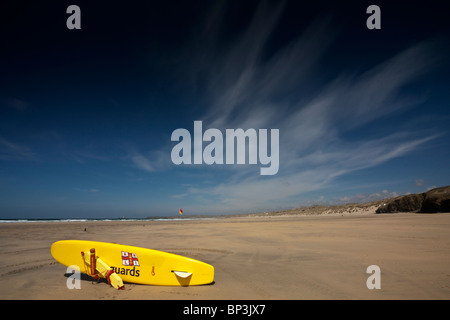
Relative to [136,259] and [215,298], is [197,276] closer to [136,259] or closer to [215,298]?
[215,298]

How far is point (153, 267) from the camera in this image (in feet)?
14.1

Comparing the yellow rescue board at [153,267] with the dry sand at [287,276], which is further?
the yellow rescue board at [153,267]

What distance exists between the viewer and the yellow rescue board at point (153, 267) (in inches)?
163

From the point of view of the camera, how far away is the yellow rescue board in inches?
163

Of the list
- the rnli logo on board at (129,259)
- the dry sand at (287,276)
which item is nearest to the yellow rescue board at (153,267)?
the rnli logo on board at (129,259)

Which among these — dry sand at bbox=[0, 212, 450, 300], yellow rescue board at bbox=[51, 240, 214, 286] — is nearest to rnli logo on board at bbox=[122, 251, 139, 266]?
yellow rescue board at bbox=[51, 240, 214, 286]

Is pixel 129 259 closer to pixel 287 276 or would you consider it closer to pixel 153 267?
pixel 153 267

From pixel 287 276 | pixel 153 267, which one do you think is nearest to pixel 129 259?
pixel 153 267

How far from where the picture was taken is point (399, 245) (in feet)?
23.5

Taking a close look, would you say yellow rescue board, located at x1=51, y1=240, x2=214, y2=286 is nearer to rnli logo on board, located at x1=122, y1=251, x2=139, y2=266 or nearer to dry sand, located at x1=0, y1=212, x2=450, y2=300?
rnli logo on board, located at x1=122, y1=251, x2=139, y2=266

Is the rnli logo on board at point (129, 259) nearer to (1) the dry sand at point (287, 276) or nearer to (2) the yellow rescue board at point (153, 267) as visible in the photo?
(2) the yellow rescue board at point (153, 267)
